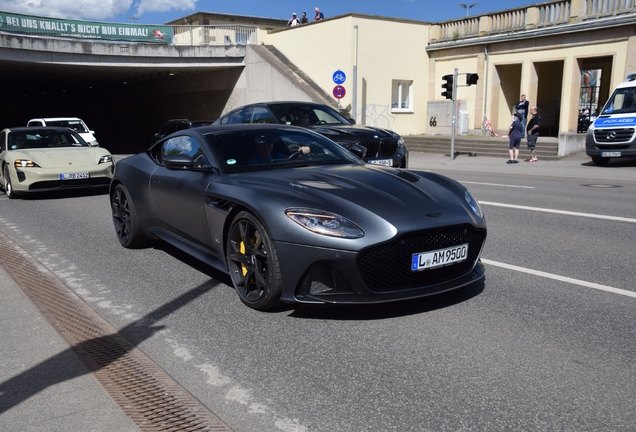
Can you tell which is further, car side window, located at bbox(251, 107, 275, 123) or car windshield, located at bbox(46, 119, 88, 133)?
car windshield, located at bbox(46, 119, 88, 133)

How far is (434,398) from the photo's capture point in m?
3.19

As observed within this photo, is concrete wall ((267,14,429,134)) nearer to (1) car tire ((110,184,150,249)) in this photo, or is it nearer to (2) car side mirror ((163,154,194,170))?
(1) car tire ((110,184,150,249))

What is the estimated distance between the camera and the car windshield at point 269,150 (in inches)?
212

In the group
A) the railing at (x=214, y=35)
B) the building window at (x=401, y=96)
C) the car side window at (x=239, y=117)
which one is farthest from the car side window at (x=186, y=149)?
the railing at (x=214, y=35)

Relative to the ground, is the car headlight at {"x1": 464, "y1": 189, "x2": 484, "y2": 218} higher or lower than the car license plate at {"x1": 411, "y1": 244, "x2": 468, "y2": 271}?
higher

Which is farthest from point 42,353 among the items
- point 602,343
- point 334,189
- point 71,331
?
point 602,343

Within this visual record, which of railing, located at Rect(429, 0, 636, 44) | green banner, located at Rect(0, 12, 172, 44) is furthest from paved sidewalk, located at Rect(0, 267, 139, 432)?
green banner, located at Rect(0, 12, 172, 44)

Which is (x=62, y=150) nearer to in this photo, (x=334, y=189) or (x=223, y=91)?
(x=334, y=189)

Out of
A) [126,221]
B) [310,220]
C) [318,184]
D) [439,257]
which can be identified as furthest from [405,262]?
[126,221]

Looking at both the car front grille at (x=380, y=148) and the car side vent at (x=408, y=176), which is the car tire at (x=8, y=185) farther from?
the car side vent at (x=408, y=176)

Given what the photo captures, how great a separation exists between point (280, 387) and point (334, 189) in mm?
1691

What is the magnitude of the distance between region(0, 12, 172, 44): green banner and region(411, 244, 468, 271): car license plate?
26421mm

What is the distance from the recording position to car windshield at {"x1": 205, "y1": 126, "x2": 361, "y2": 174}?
5379mm

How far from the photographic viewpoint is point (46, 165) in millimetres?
11336
